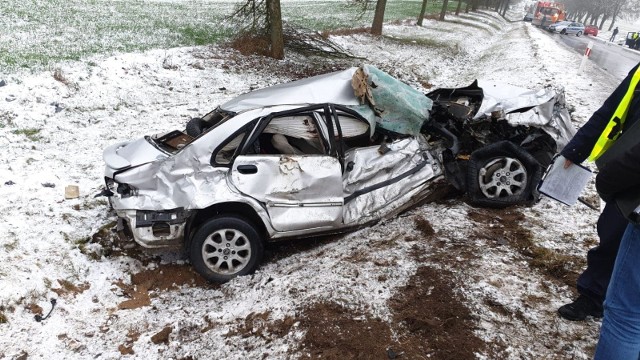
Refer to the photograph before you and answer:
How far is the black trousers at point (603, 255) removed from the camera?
265cm

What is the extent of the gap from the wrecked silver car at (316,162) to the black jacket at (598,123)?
2091 millimetres

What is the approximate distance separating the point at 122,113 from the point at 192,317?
594 centimetres

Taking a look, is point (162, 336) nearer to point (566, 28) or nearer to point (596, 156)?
point (596, 156)

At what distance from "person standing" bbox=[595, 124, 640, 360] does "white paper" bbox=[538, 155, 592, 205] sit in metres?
0.92

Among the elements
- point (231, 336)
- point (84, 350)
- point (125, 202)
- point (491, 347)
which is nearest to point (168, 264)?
point (125, 202)

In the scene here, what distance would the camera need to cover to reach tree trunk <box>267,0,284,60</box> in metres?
11.9

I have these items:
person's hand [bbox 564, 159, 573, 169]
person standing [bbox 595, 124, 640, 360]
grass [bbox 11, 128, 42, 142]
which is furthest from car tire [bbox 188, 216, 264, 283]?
grass [bbox 11, 128, 42, 142]

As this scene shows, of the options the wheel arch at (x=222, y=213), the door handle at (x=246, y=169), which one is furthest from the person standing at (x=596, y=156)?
the wheel arch at (x=222, y=213)

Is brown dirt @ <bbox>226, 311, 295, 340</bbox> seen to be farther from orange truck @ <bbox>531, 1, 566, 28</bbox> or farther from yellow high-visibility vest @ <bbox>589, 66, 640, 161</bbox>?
orange truck @ <bbox>531, 1, 566, 28</bbox>

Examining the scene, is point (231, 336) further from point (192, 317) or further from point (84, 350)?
point (84, 350)

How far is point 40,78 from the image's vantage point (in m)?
8.21

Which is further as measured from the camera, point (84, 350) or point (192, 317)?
point (192, 317)

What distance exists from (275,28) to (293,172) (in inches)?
365

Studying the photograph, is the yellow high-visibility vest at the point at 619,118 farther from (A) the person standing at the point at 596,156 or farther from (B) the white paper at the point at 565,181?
(B) the white paper at the point at 565,181
